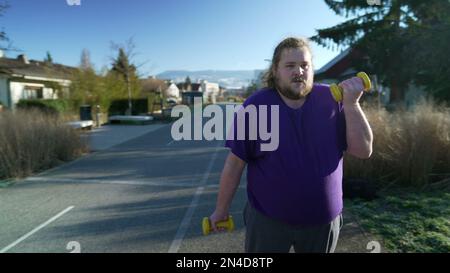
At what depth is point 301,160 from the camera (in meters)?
1.76

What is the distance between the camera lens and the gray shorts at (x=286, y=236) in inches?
73.2

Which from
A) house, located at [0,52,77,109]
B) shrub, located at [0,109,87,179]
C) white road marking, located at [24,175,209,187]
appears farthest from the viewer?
house, located at [0,52,77,109]

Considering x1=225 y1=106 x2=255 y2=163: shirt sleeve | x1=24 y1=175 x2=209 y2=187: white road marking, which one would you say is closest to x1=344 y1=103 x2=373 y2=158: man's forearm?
x1=225 y1=106 x2=255 y2=163: shirt sleeve

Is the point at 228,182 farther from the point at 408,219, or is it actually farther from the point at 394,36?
the point at 394,36

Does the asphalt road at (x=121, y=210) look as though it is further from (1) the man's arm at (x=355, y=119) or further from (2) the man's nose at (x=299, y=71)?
(2) the man's nose at (x=299, y=71)

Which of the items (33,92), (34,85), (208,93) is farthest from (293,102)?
(208,93)

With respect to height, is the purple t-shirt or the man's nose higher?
the man's nose

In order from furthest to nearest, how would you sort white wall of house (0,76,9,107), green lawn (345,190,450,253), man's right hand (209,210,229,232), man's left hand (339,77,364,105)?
1. white wall of house (0,76,9,107)
2. green lawn (345,190,450,253)
3. man's right hand (209,210,229,232)
4. man's left hand (339,77,364,105)

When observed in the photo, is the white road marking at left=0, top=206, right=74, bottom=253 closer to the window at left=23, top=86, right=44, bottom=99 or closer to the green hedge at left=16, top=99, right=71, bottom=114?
the green hedge at left=16, top=99, right=71, bottom=114

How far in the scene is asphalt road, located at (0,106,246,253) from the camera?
3.53 metres

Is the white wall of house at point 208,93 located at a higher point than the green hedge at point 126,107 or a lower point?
higher

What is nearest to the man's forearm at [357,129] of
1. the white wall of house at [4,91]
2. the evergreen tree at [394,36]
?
the evergreen tree at [394,36]

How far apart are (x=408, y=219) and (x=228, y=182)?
3.07 m
